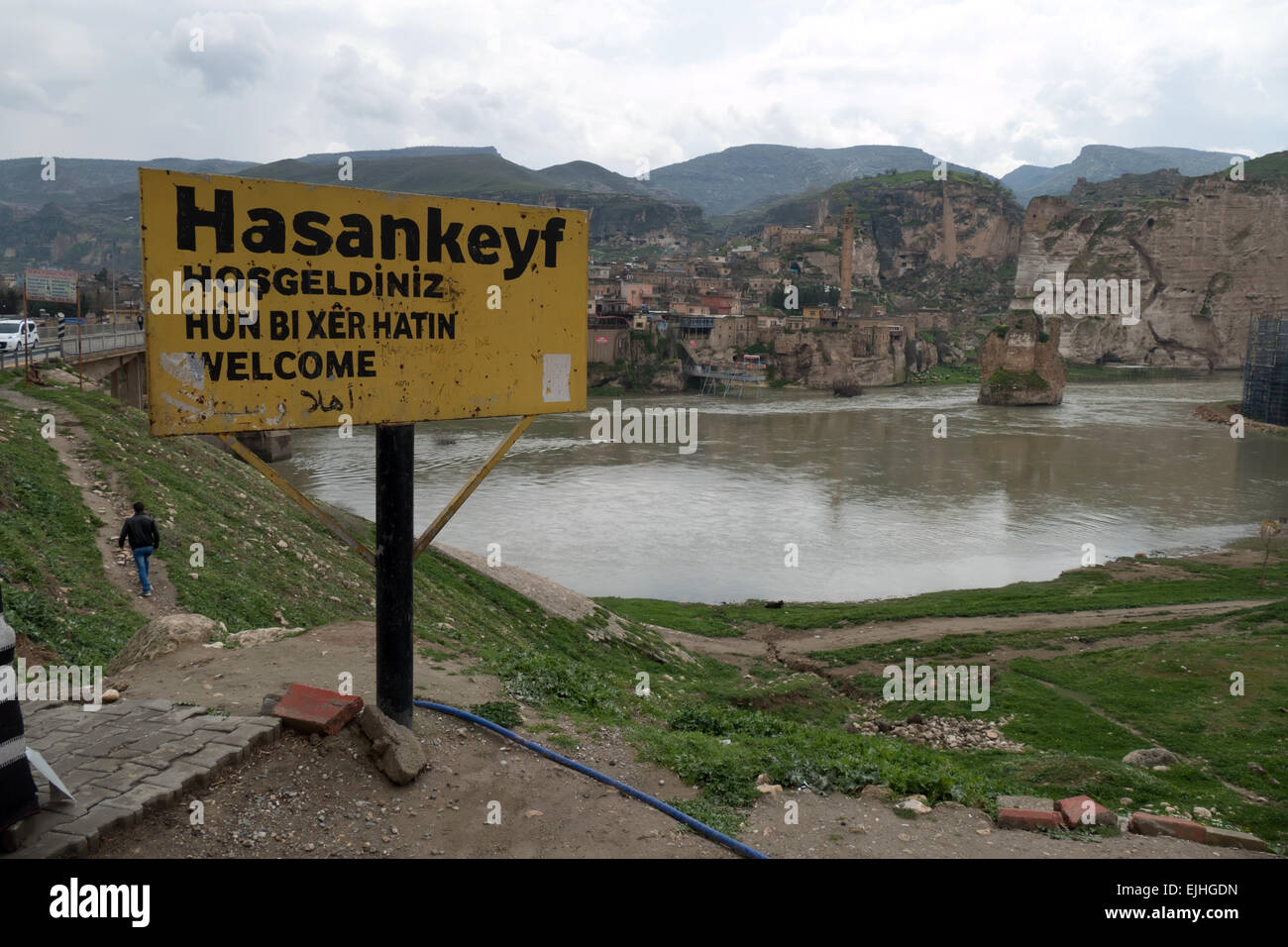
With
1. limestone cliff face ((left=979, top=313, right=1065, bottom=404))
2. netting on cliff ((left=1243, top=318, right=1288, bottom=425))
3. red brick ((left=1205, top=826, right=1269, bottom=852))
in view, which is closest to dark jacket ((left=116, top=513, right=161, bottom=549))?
red brick ((left=1205, top=826, right=1269, bottom=852))

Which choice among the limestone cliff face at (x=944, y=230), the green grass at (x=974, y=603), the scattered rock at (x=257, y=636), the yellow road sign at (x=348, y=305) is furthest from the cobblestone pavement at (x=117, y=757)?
the limestone cliff face at (x=944, y=230)

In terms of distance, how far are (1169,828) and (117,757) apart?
24.0 ft

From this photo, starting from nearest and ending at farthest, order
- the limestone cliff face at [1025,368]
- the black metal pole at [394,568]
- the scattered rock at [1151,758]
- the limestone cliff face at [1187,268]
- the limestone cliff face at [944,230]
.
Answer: the black metal pole at [394,568] → the scattered rock at [1151,758] → the limestone cliff face at [1025,368] → the limestone cliff face at [1187,268] → the limestone cliff face at [944,230]

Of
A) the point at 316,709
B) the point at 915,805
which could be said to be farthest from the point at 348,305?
the point at 915,805

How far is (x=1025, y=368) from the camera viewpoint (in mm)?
84750

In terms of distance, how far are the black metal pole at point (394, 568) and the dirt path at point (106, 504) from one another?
605 cm

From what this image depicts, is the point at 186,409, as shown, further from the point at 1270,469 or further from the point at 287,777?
the point at 1270,469

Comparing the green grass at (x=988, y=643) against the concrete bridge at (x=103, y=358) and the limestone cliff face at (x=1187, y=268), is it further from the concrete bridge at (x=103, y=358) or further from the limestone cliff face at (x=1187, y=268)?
the limestone cliff face at (x=1187, y=268)

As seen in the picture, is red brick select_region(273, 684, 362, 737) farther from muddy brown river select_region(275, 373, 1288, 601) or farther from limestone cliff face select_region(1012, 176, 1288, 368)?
limestone cliff face select_region(1012, 176, 1288, 368)

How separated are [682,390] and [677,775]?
87.4 m

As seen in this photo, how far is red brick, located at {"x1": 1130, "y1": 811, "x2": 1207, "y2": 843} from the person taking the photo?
6219mm

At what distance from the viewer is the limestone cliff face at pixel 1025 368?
3312 inches

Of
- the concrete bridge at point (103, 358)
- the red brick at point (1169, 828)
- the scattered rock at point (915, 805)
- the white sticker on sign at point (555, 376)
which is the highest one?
the concrete bridge at point (103, 358)
